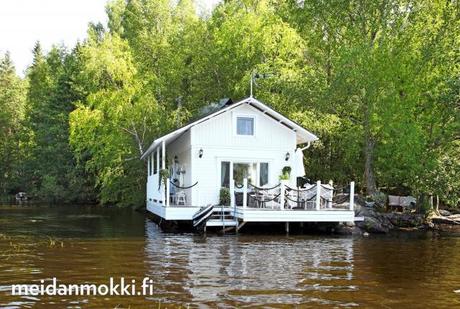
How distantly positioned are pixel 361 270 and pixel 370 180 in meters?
16.3

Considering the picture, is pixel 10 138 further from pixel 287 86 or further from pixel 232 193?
pixel 232 193

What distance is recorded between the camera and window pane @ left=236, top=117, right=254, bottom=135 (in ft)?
75.3

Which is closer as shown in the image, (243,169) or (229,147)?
(229,147)

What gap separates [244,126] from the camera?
2303cm

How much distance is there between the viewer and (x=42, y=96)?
178ft

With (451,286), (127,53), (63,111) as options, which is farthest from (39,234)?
(63,111)

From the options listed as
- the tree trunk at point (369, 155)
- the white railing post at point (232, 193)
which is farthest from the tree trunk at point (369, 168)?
the white railing post at point (232, 193)

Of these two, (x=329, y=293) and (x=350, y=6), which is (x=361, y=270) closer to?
(x=329, y=293)

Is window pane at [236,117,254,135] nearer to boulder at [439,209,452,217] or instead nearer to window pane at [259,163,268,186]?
window pane at [259,163,268,186]

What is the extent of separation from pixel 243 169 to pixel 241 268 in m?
10.5

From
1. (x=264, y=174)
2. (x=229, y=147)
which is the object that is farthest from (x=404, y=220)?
(x=229, y=147)

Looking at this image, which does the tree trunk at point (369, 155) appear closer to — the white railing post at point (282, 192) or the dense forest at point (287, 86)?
the dense forest at point (287, 86)

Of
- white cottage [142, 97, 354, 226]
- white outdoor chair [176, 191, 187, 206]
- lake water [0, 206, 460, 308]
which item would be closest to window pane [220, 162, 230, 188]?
white cottage [142, 97, 354, 226]

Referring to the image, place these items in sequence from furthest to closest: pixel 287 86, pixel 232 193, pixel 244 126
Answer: pixel 287 86 → pixel 244 126 → pixel 232 193
